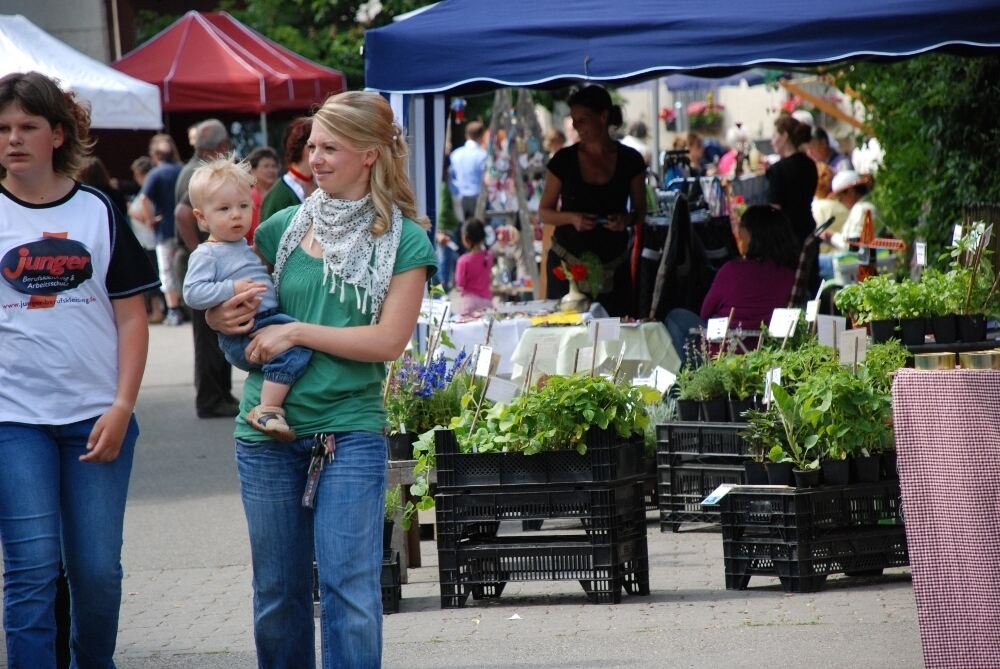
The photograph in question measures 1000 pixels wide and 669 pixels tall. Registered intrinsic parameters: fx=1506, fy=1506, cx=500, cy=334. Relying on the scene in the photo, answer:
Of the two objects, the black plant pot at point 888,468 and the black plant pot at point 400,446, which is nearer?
the black plant pot at point 888,468

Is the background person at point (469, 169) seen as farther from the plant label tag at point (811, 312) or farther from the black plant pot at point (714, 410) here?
the black plant pot at point (714, 410)

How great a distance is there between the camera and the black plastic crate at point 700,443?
23.0 feet

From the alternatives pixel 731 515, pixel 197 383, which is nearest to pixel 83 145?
pixel 731 515

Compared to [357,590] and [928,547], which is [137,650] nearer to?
[357,590]

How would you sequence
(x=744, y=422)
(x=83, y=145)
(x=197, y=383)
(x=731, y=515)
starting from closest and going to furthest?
(x=83, y=145) < (x=731, y=515) < (x=744, y=422) < (x=197, y=383)

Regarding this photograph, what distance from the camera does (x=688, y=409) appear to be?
7254 mm

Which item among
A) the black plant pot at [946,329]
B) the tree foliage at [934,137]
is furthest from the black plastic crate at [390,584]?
the tree foliage at [934,137]

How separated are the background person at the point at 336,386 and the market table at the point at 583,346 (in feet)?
14.4

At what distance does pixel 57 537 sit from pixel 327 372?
2.88 feet

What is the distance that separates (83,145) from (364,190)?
91 centimetres

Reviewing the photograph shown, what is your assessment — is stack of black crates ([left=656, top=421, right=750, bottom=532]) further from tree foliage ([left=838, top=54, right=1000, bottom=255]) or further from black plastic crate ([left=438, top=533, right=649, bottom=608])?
tree foliage ([left=838, top=54, right=1000, bottom=255])

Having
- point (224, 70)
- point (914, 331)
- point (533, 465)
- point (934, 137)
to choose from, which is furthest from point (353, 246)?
point (224, 70)

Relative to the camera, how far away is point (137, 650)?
5703 millimetres

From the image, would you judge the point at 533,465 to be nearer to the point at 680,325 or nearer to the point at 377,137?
the point at 377,137
